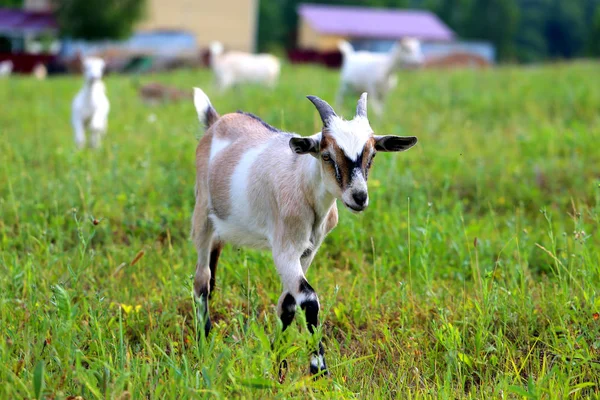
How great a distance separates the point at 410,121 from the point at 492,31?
33772mm

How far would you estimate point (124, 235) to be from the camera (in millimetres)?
4789

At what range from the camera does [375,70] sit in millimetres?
10289

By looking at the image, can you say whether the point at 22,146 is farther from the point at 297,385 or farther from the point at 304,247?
the point at 297,385

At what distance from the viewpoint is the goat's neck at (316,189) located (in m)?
3.07

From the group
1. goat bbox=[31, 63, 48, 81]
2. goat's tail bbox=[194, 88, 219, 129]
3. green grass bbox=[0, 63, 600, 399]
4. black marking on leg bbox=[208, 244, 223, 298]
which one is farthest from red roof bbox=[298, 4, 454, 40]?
black marking on leg bbox=[208, 244, 223, 298]

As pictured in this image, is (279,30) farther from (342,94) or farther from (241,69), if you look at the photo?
(342,94)

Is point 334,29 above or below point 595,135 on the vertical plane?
below

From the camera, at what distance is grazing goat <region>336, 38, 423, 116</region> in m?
10.2

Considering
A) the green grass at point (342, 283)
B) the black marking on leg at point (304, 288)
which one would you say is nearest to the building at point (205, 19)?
the green grass at point (342, 283)

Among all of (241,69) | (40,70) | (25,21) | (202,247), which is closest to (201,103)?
(202,247)

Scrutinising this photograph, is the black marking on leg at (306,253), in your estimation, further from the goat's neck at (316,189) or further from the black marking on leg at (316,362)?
the black marking on leg at (316,362)

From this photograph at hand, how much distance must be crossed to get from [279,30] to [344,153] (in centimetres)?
4047

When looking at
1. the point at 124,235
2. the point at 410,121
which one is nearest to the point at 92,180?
the point at 124,235

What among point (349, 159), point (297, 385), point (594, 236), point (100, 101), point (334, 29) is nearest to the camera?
point (297, 385)
